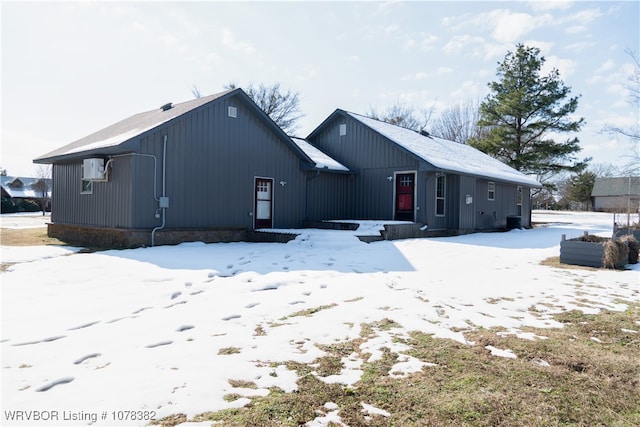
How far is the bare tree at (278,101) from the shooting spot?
32781 millimetres

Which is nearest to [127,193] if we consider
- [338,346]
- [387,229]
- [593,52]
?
[387,229]

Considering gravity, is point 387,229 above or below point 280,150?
below

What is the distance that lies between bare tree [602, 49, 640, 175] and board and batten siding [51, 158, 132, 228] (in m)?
17.5

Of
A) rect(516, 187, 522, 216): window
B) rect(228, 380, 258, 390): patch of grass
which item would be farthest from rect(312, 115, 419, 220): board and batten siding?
rect(228, 380, 258, 390): patch of grass

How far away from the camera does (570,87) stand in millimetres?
25766

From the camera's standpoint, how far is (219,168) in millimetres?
11844

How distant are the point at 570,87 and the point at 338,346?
1136 inches

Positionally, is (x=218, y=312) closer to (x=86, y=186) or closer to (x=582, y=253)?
(x=582, y=253)

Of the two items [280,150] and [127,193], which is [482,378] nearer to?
[127,193]

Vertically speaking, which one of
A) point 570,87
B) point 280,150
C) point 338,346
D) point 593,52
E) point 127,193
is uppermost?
point 570,87

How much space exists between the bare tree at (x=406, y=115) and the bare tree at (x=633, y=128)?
20771 millimetres

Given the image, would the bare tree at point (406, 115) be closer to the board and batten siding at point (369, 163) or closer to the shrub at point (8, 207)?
the board and batten siding at point (369, 163)

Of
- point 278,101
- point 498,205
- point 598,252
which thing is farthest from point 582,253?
point 278,101

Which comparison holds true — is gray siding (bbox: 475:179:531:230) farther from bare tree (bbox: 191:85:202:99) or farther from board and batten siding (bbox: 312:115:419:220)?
bare tree (bbox: 191:85:202:99)
